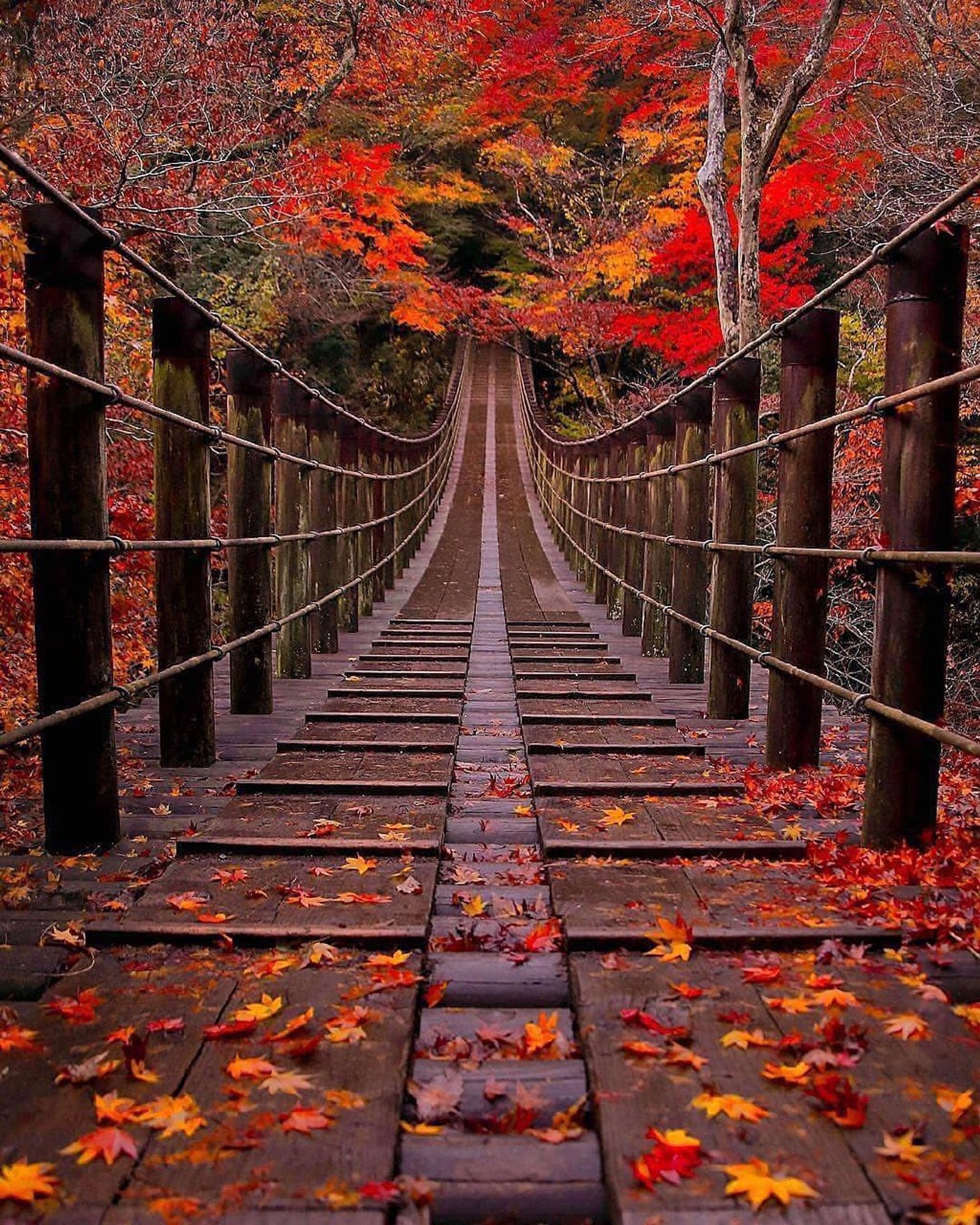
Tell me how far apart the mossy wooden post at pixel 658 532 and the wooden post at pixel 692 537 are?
511mm

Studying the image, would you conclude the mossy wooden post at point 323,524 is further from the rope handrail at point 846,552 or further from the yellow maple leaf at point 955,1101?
the yellow maple leaf at point 955,1101

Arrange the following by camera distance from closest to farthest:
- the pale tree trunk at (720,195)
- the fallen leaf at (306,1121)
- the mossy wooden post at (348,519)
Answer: the fallen leaf at (306,1121)
the mossy wooden post at (348,519)
the pale tree trunk at (720,195)

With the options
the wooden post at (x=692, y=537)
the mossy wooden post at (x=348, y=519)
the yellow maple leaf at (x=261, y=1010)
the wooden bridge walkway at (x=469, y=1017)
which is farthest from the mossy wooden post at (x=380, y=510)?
the yellow maple leaf at (x=261, y=1010)

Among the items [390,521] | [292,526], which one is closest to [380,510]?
[390,521]

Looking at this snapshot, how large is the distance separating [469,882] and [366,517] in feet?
18.3

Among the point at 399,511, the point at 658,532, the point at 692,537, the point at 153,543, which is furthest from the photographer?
the point at 399,511

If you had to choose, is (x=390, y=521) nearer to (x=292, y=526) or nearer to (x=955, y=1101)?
(x=292, y=526)

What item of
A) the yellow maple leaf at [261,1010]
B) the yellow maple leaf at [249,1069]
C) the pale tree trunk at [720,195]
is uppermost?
the pale tree trunk at [720,195]

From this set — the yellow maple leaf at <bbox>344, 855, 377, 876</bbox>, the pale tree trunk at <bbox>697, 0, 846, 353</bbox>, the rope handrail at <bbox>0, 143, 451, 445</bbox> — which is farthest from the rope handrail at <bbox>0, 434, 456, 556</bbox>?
the pale tree trunk at <bbox>697, 0, 846, 353</bbox>

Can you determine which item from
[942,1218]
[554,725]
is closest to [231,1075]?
[942,1218]

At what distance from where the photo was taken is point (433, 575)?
11109mm

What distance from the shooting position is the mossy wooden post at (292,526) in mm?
5152

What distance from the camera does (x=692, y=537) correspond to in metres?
5.32

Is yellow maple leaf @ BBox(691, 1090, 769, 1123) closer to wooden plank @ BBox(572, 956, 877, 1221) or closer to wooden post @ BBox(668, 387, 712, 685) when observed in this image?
wooden plank @ BBox(572, 956, 877, 1221)
